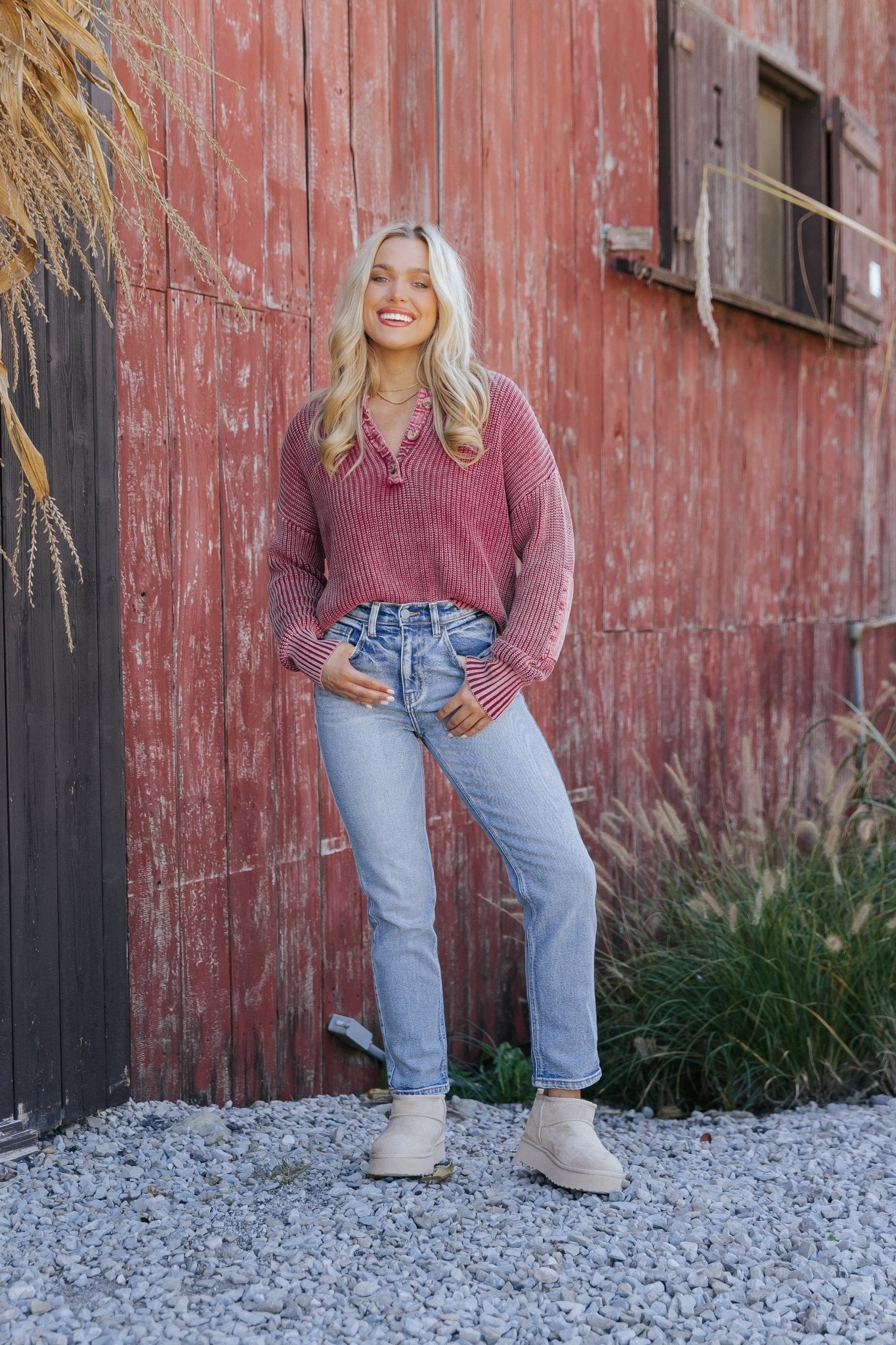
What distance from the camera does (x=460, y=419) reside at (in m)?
2.44

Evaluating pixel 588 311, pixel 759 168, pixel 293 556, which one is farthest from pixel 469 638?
pixel 759 168

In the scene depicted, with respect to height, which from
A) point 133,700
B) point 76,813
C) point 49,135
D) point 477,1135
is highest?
point 49,135

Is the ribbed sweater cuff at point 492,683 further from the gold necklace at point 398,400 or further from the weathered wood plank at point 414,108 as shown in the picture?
the weathered wood plank at point 414,108

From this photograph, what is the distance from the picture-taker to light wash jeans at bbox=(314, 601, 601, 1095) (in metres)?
2.42

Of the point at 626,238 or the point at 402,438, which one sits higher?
the point at 626,238

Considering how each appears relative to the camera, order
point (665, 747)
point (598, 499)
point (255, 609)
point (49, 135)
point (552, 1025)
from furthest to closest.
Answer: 1. point (665, 747)
2. point (598, 499)
3. point (255, 609)
4. point (552, 1025)
5. point (49, 135)

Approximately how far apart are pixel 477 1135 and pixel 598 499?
240 centimetres

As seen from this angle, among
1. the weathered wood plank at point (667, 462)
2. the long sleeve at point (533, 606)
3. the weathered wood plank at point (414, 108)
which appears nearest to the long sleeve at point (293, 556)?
the long sleeve at point (533, 606)

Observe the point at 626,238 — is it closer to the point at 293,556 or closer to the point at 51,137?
the point at 293,556

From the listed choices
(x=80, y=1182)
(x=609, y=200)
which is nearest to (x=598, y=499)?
(x=609, y=200)

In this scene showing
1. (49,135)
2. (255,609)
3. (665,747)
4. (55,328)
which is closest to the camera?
(49,135)

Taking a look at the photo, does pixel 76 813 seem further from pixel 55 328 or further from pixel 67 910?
pixel 55 328

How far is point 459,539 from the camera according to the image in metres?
2.45

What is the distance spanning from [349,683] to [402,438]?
48 centimetres
